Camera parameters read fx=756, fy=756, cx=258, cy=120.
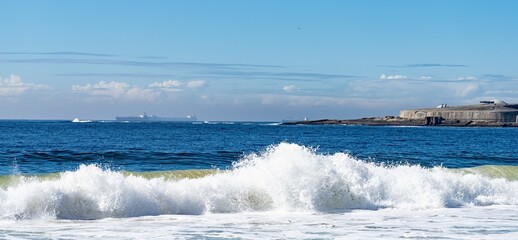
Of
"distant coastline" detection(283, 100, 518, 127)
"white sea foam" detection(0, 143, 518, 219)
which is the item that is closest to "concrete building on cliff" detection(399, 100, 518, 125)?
"distant coastline" detection(283, 100, 518, 127)

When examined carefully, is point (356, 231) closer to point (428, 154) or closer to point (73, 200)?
point (73, 200)

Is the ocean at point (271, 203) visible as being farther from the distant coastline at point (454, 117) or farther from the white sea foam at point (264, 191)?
the distant coastline at point (454, 117)

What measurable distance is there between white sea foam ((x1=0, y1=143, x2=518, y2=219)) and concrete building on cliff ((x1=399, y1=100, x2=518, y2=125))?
14467cm

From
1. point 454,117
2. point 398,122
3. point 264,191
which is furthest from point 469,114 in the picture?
point 264,191

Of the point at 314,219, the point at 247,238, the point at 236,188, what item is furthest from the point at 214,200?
the point at 247,238

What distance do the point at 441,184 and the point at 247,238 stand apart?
30.1 ft

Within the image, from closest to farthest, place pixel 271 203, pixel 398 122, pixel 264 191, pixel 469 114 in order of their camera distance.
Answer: pixel 271 203, pixel 264 191, pixel 469 114, pixel 398 122

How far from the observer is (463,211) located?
1959cm

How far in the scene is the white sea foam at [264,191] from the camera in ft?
55.3

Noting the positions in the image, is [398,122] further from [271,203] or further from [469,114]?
[271,203]

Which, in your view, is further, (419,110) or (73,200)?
(419,110)

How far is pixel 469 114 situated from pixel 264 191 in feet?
522

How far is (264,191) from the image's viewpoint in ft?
63.6

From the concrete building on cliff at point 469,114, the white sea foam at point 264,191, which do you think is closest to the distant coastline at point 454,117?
the concrete building on cliff at point 469,114
